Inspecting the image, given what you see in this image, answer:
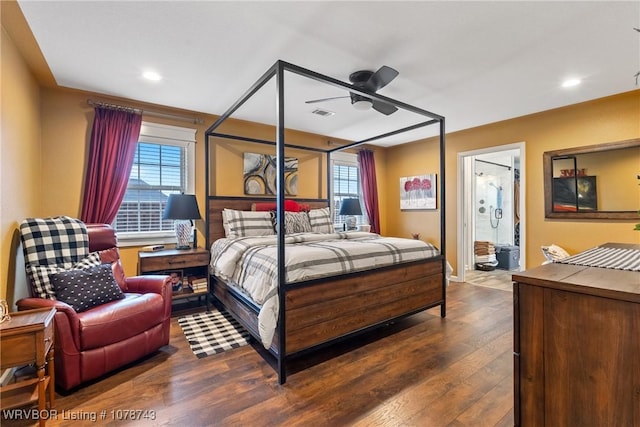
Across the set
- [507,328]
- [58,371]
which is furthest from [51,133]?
[507,328]


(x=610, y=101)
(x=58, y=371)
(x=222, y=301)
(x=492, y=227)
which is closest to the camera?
(x=58, y=371)

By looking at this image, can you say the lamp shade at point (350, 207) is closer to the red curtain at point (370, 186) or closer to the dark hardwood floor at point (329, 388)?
the red curtain at point (370, 186)

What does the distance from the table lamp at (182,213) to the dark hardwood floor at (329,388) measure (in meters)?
1.27

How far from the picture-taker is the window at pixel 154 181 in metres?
3.54

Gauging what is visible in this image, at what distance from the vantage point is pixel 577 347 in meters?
1.09

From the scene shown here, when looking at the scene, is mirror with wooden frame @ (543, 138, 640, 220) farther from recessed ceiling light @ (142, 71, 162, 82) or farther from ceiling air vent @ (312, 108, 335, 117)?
recessed ceiling light @ (142, 71, 162, 82)

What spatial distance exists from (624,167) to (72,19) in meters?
5.57

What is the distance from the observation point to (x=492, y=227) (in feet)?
21.3

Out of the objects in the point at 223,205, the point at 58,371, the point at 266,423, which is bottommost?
the point at 266,423

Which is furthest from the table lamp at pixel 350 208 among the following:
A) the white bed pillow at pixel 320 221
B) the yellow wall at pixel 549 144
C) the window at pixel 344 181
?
the yellow wall at pixel 549 144

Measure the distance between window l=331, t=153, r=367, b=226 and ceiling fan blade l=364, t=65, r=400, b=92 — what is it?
2648mm

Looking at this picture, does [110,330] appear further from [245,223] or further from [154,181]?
[154,181]

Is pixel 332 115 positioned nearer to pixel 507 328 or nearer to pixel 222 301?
pixel 222 301

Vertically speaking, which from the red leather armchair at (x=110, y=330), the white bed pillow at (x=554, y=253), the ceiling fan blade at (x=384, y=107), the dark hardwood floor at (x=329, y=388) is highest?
the ceiling fan blade at (x=384, y=107)
